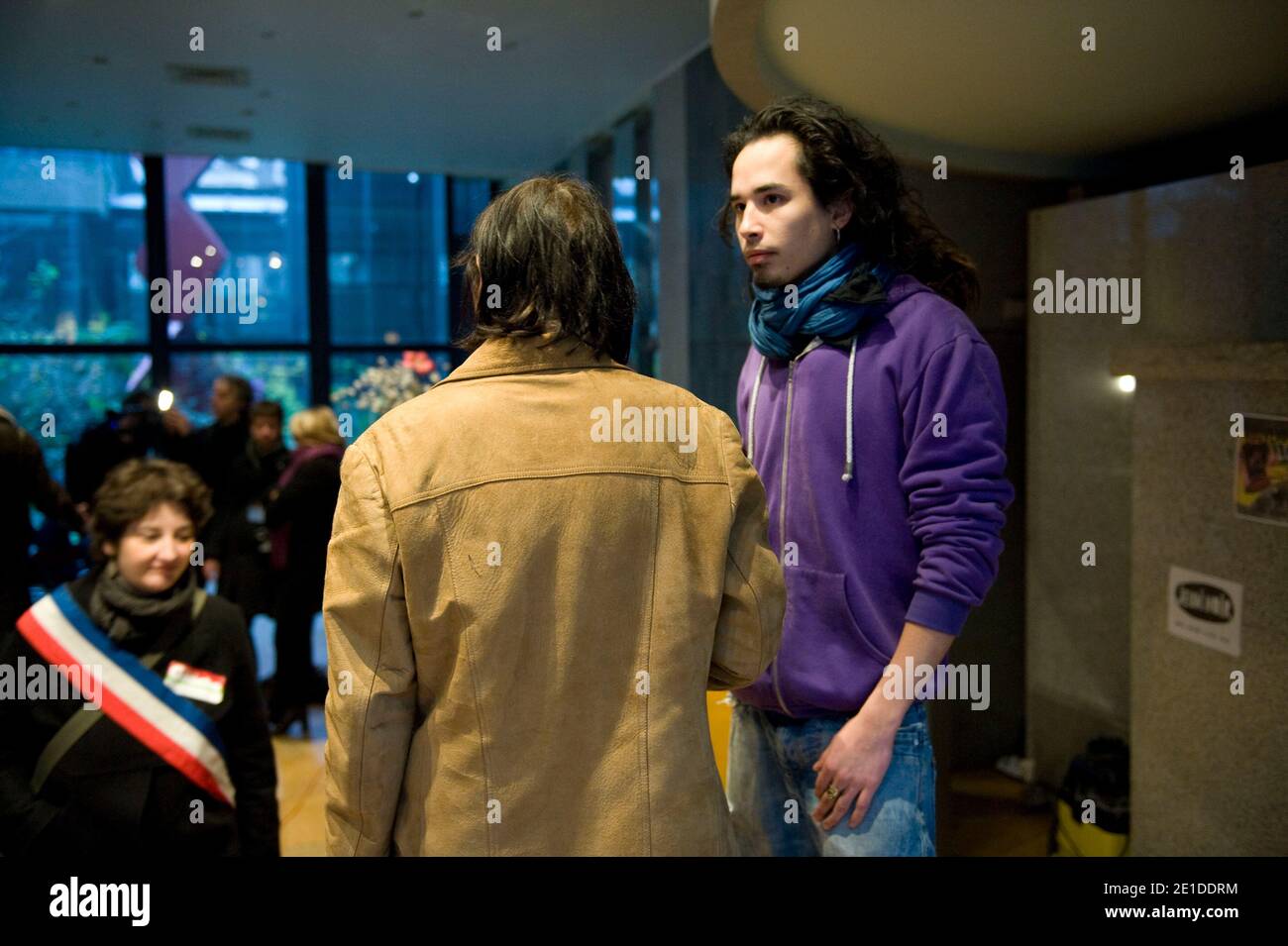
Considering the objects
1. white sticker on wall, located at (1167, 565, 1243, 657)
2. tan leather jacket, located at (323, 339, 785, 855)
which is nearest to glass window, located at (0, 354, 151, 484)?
tan leather jacket, located at (323, 339, 785, 855)

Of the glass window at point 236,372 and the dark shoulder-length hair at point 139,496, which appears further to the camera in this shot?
the glass window at point 236,372

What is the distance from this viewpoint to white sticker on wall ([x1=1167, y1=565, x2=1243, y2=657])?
2.21m

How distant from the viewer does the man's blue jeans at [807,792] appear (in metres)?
1.44

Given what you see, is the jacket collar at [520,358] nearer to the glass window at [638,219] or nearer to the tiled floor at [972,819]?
the glass window at [638,219]

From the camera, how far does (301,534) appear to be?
3.29m

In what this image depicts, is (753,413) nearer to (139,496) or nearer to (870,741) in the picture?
(870,741)

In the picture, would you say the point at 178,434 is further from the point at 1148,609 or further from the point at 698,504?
the point at 1148,609

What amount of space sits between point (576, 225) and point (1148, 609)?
1.91 m

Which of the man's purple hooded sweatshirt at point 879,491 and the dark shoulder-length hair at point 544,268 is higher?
the dark shoulder-length hair at point 544,268

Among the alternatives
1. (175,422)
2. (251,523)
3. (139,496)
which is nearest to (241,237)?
(175,422)

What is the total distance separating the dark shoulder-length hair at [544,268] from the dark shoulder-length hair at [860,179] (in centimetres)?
45

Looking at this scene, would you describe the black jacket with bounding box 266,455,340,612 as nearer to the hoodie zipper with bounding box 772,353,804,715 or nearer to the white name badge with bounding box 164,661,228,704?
the white name badge with bounding box 164,661,228,704

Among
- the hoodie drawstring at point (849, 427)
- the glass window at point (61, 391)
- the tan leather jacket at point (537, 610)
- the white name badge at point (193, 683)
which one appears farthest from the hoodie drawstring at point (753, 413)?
the glass window at point (61, 391)

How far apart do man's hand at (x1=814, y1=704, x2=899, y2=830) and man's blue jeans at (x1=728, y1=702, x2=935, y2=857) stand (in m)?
0.02
